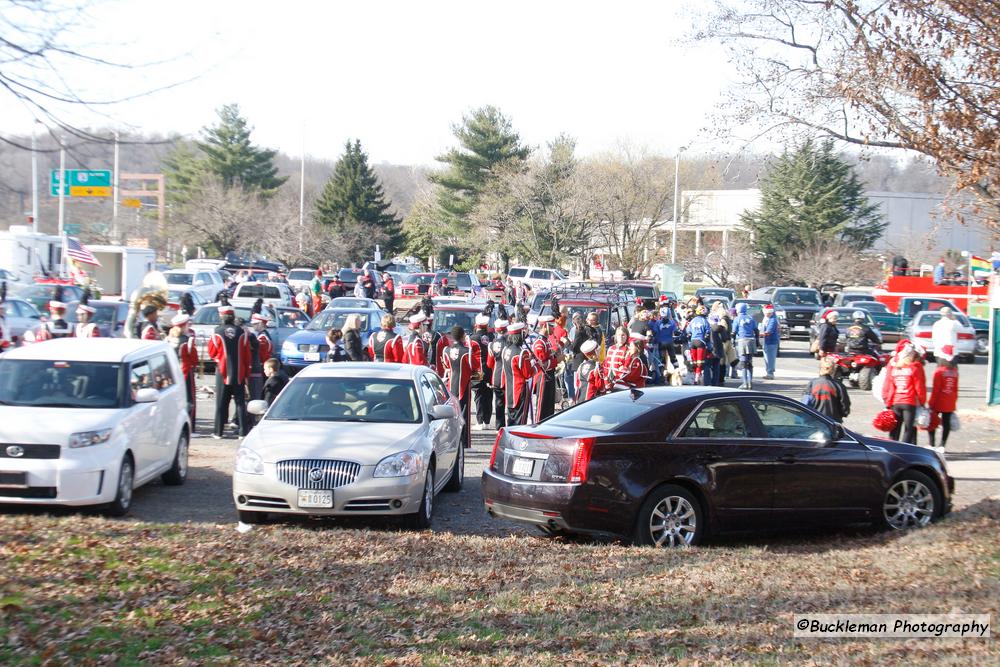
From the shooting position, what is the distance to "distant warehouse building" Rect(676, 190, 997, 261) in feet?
191

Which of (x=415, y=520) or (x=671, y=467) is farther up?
(x=671, y=467)

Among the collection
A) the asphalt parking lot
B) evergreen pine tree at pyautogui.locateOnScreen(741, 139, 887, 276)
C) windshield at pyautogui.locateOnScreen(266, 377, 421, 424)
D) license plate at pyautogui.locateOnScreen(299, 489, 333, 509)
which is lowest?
the asphalt parking lot

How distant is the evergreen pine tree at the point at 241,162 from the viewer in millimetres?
67188

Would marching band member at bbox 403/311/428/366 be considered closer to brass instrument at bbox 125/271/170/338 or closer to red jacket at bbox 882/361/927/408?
brass instrument at bbox 125/271/170/338

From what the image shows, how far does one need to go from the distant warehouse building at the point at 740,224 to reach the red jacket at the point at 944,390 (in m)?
42.6

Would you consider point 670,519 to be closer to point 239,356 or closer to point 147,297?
point 239,356

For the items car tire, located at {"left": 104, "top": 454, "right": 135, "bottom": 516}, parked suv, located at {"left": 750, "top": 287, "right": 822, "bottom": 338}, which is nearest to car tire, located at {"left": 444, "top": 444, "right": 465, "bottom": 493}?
car tire, located at {"left": 104, "top": 454, "right": 135, "bottom": 516}

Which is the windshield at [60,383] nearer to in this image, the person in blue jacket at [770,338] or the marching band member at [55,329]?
the marching band member at [55,329]

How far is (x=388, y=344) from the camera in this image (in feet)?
51.6

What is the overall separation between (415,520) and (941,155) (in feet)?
21.4

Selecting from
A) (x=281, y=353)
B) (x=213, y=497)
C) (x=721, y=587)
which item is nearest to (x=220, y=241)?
(x=281, y=353)

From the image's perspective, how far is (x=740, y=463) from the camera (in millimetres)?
8852

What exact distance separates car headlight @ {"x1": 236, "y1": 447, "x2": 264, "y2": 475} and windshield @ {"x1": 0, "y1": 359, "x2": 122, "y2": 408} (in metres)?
1.74

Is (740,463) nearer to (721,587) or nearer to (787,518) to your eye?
(787,518)
